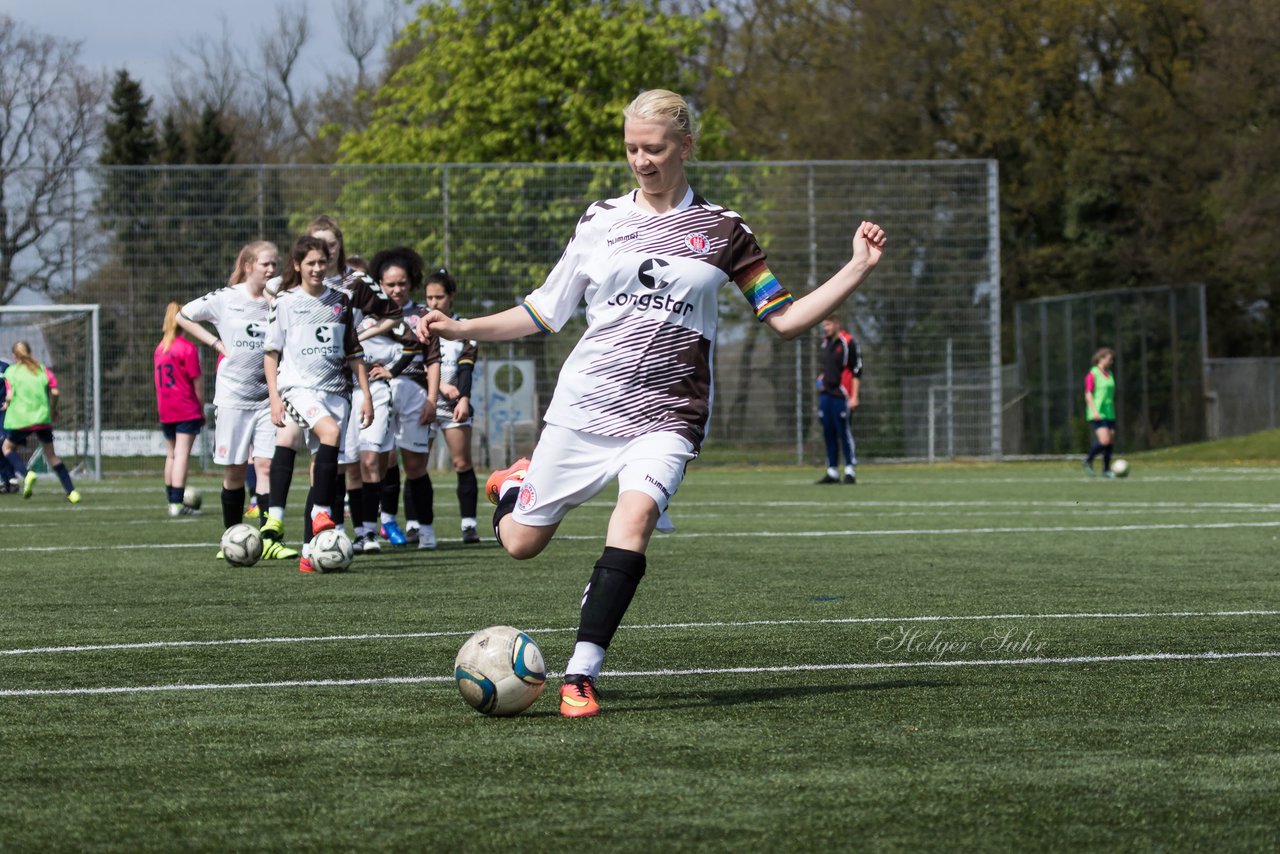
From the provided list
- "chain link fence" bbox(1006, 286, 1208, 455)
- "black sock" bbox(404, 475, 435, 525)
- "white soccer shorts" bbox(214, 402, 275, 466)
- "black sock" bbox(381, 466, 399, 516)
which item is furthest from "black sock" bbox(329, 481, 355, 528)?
"chain link fence" bbox(1006, 286, 1208, 455)

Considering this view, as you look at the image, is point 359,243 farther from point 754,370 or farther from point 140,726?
point 140,726

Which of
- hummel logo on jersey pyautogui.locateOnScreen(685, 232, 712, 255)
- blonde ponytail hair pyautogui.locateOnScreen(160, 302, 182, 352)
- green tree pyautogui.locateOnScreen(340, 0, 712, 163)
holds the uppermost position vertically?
green tree pyautogui.locateOnScreen(340, 0, 712, 163)

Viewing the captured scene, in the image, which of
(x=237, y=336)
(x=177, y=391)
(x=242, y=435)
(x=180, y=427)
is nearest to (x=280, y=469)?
(x=242, y=435)

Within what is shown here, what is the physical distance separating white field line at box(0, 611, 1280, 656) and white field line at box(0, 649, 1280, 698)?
1.02 meters

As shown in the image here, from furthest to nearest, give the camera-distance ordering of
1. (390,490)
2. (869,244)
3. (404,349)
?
(390,490)
(404,349)
(869,244)

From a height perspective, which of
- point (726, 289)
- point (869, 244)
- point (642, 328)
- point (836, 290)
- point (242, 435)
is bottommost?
point (242, 435)

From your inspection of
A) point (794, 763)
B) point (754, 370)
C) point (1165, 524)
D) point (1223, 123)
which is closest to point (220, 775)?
point (794, 763)

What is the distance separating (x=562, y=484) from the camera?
5125mm

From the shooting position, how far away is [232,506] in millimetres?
11320

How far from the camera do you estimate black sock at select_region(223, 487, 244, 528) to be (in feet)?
37.1

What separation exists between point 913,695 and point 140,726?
2.19m

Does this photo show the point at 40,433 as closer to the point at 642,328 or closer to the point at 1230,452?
the point at 642,328

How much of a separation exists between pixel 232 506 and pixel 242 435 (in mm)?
798

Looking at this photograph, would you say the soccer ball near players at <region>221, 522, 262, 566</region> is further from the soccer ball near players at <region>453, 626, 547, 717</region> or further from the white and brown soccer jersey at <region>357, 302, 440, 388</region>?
the soccer ball near players at <region>453, 626, 547, 717</region>
